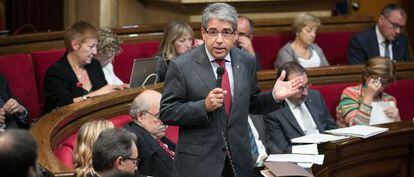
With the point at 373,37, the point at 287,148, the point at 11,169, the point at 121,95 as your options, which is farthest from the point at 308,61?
the point at 11,169

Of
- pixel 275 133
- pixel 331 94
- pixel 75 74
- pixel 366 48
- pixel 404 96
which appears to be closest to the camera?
pixel 275 133

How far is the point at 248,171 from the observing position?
3.39 m

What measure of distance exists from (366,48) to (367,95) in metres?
1.31

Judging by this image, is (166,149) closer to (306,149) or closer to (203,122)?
(306,149)

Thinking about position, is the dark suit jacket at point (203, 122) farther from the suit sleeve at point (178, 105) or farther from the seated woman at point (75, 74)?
the seated woman at point (75, 74)

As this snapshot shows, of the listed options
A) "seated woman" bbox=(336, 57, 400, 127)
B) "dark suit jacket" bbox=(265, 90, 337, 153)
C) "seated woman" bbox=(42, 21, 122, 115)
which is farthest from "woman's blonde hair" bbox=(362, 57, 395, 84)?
"seated woman" bbox=(42, 21, 122, 115)

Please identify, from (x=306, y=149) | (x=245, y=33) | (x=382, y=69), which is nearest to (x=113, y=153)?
(x=306, y=149)

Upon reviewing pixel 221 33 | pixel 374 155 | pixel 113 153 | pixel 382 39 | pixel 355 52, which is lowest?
pixel 374 155

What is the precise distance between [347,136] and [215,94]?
1.57 metres

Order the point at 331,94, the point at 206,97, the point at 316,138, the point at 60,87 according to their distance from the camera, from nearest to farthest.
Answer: the point at 206,97 → the point at 316,138 → the point at 60,87 → the point at 331,94

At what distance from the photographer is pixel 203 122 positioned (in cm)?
322

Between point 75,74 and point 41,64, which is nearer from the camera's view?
point 75,74

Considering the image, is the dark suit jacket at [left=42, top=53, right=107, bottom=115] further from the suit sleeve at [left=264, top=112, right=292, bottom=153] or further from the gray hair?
the gray hair

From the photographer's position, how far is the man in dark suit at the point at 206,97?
3.27m
